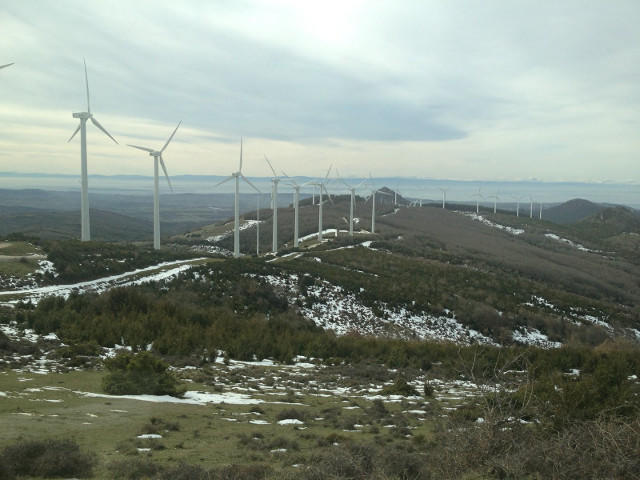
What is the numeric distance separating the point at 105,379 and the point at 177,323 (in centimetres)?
1305

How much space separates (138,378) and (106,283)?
81.6 feet

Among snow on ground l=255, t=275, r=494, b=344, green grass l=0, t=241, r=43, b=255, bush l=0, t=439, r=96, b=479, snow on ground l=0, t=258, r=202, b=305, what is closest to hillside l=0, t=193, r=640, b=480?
bush l=0, t=439, r=96, b=479

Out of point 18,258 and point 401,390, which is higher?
point 18,258

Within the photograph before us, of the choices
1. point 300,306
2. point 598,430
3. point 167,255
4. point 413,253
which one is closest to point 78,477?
point 598,430

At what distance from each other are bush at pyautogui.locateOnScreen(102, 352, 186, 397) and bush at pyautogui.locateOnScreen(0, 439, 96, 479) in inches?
275

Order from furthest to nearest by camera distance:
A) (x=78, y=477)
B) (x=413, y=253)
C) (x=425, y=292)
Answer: (x=413, y=253), (x=425, y=292), (x=78, y=477)

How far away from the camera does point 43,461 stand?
847 centimetres

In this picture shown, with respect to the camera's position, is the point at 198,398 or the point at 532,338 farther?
the point at 532,338

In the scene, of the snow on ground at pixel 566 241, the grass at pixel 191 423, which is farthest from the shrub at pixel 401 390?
the snow on ground at pixel 566 241

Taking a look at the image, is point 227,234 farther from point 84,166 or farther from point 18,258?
point 18,258

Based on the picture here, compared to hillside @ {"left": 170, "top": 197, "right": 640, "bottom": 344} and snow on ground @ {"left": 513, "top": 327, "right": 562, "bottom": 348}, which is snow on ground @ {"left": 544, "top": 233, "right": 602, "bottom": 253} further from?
snow on ground @ {"left": 513, "top": 327, "right": 562, "bottom": 348}

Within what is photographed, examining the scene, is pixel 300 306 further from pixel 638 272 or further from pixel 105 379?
pixel 638 272

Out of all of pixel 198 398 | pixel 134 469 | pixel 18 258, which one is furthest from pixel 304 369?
pixel 18 258

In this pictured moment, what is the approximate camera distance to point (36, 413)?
12422 millimetres
